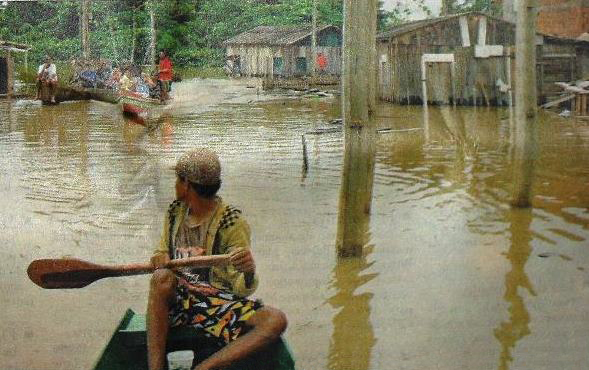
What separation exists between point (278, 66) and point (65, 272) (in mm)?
18136

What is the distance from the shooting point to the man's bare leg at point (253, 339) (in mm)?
2562

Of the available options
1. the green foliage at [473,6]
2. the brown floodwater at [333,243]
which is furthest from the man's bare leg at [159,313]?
the green foliage at [473,6]

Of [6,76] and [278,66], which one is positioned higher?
[278,66]

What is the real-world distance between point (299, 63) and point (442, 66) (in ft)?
15.2

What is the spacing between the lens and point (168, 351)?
2.68 meters

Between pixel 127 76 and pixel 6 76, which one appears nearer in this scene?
pixel 127 76

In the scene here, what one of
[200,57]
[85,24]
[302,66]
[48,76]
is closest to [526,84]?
[200,57]

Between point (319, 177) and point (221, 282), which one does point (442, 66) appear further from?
point (221, 282)

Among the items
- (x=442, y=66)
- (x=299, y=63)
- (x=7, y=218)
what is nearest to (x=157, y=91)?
(x=7, y=218)

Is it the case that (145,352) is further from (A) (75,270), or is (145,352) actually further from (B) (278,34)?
(B) (278,34)

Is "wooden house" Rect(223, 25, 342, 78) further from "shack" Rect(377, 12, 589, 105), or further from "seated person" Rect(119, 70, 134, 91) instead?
"shack" Rect(377, 12, 589, 105)

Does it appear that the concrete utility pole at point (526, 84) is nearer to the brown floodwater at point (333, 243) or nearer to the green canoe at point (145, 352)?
the brown floodwater at point (333, 243)

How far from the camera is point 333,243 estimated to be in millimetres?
5719

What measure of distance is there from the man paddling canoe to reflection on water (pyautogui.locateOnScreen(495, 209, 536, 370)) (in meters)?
1.38
